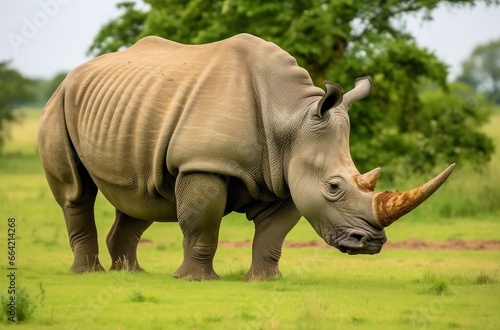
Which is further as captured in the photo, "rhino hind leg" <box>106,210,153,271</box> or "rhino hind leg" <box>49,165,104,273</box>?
"rhino hind leg" <box>106,210,153,271</box>

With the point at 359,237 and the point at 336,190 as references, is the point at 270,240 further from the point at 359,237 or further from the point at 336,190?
the point at 359,237

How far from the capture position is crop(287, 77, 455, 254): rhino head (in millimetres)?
10781

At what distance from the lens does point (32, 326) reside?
9.39 metres

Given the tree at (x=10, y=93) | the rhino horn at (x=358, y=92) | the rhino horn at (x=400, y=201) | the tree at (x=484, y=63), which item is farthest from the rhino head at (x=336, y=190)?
the tree at (x=484, y=63)

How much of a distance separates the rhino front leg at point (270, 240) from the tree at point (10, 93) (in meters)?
44.2

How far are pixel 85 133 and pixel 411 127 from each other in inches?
613

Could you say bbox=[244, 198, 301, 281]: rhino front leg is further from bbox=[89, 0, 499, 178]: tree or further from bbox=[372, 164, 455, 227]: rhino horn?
bbox=[89, 0, 499, 178]: tree

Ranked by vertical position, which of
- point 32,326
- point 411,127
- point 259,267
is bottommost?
point 411,127

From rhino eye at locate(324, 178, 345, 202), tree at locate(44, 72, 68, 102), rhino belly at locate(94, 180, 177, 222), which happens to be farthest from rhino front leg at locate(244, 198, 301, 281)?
tree at locate(44, 72, 68, 102)

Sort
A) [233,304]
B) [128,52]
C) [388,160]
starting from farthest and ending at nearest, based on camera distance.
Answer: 1. [388,160]
2. [128,52]
3. [233,304]

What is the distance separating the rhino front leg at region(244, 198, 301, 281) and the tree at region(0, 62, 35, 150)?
145 ft

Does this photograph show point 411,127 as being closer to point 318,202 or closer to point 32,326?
point 318,202

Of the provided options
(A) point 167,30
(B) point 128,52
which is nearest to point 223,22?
(A) point 167,30

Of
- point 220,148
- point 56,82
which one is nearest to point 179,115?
point 220,148
